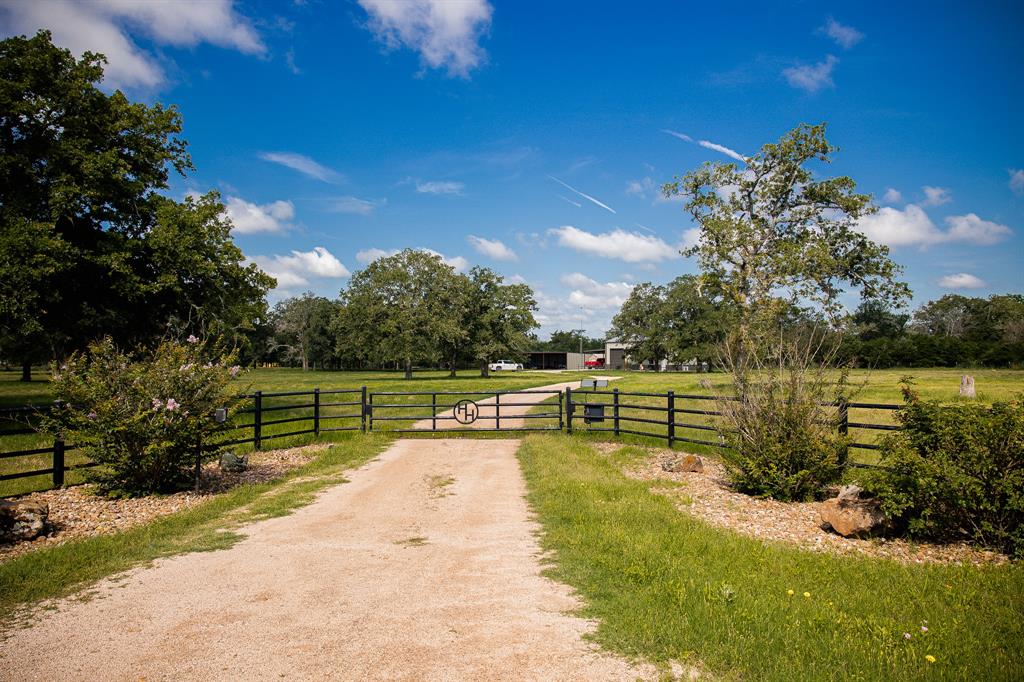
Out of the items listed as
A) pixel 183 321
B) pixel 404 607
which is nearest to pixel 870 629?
pixel 404 607

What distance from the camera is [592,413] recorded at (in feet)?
55.1

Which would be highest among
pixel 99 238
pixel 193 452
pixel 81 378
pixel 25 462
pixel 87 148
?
pixel 87 148

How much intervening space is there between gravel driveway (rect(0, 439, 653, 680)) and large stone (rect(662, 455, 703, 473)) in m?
4.61

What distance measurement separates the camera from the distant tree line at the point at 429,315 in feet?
166

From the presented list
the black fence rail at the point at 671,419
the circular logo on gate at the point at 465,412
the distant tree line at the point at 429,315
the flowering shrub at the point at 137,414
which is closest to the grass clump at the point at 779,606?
the black fence rail at the point at 671,419

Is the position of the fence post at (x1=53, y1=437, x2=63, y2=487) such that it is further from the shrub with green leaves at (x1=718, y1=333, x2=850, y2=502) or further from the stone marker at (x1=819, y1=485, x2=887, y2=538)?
the stone marker at (x1=819, y1=485, x2=887, y2=538)

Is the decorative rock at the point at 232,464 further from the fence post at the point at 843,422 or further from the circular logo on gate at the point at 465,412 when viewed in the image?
the fence post at the point at 843,422

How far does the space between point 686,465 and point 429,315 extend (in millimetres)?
41932

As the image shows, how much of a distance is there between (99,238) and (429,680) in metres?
20.8

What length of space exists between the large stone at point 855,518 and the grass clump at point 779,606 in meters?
0.91

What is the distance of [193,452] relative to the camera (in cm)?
947

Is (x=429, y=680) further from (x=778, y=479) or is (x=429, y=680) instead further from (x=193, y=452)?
(x=193, y=452)

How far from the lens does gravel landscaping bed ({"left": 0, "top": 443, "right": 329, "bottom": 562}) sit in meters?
7.08

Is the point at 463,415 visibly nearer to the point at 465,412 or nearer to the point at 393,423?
the point at 393,423
